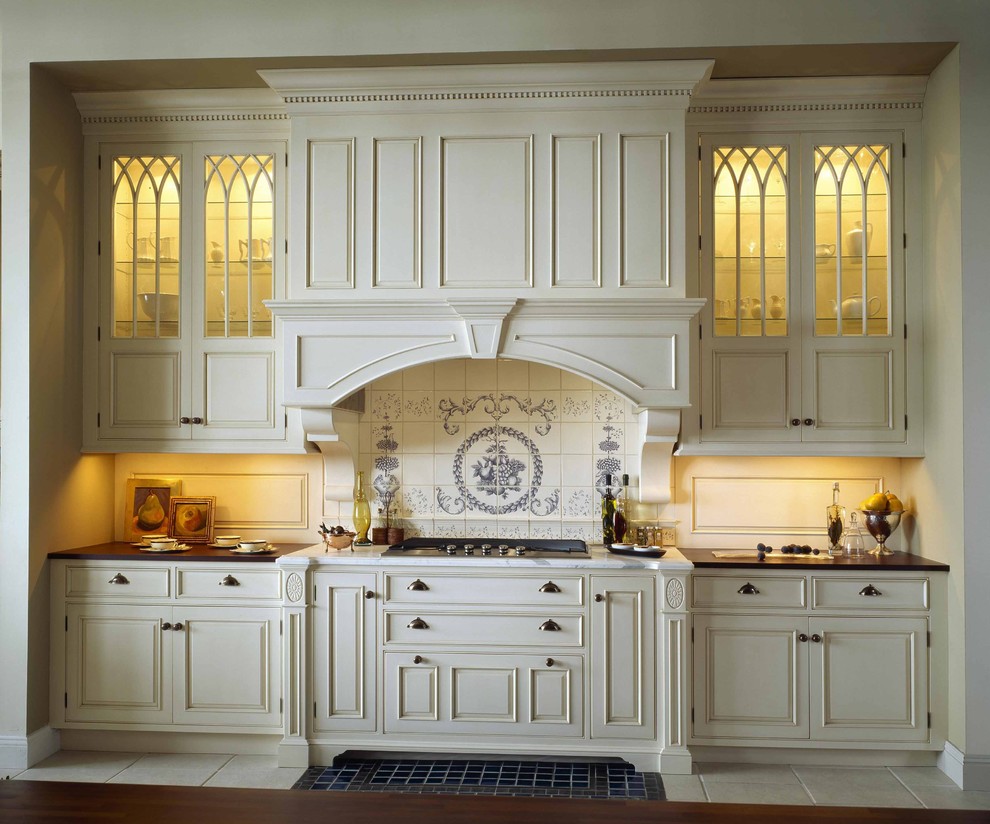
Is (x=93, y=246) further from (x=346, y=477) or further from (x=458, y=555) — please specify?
(x=458, y=555)

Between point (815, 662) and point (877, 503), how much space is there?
76 cm

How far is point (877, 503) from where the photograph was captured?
3.68 m

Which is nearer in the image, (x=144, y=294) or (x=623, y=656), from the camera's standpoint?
(x=623, y=656)

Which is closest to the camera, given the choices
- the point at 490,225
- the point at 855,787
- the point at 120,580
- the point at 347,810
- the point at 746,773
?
the point at 347,810

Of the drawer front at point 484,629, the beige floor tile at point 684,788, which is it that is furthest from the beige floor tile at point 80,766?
the beige floor tile at point 684,788

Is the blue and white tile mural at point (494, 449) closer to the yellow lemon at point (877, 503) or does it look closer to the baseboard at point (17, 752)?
the yellow lemon at point (877, 503)

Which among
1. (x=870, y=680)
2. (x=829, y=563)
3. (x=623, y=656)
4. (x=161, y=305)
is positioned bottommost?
(x=870, y=680)

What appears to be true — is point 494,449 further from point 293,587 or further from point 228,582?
point 228,582

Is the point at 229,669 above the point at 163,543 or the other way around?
the other way around

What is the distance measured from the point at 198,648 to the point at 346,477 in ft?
3.20

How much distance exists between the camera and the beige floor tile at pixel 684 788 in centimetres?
314

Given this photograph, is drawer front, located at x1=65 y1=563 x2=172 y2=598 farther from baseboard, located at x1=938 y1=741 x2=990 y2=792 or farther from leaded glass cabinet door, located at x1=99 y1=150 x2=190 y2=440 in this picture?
baseboard, located at x1=938 y1=741 x2=990 y2=792

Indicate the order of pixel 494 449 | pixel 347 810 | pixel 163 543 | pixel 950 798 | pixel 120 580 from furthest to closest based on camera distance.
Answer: pixel 494 449 → pixel 163 543 → pixel 120 580 → pixel 950 798 → pixel 347 810

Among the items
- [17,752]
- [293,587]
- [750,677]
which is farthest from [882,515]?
[17,752]
